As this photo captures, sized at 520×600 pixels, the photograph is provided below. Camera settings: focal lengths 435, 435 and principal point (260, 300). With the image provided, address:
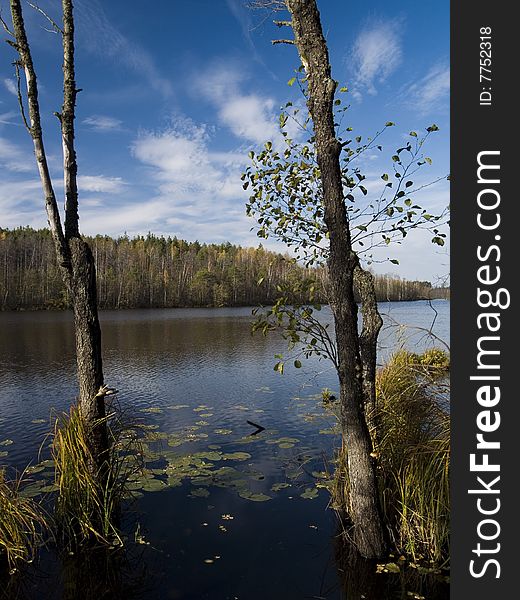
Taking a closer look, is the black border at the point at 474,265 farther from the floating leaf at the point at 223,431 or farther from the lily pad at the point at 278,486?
the floating leaf at the point at 223,431

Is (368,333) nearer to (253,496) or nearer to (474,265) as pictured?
(474,265)

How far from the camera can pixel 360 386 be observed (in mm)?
5008

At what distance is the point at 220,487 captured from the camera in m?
7.70

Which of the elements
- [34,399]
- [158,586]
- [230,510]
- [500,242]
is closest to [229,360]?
[34,399]

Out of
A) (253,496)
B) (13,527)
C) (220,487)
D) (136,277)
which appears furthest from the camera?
(136,277)

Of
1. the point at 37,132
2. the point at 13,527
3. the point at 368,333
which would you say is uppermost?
the point at 37,132

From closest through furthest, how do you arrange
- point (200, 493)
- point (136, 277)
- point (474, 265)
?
point (474, 265), point (200, 493), point (136, 277)

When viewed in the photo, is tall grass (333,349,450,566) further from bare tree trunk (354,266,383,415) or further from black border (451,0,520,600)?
black border (451,0,520,600)

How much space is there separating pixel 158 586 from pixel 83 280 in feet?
13.0

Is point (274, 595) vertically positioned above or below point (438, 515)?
below

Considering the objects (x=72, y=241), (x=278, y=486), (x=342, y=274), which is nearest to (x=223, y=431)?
(x=278, y=486)

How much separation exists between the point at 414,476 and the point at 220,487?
3.85m

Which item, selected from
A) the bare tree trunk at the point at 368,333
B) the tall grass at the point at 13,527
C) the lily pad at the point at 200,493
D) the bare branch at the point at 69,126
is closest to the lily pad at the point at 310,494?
the lily pad at the point at 200,493

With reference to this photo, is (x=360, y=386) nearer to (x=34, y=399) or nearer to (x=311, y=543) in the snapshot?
(x=311, y=543)
